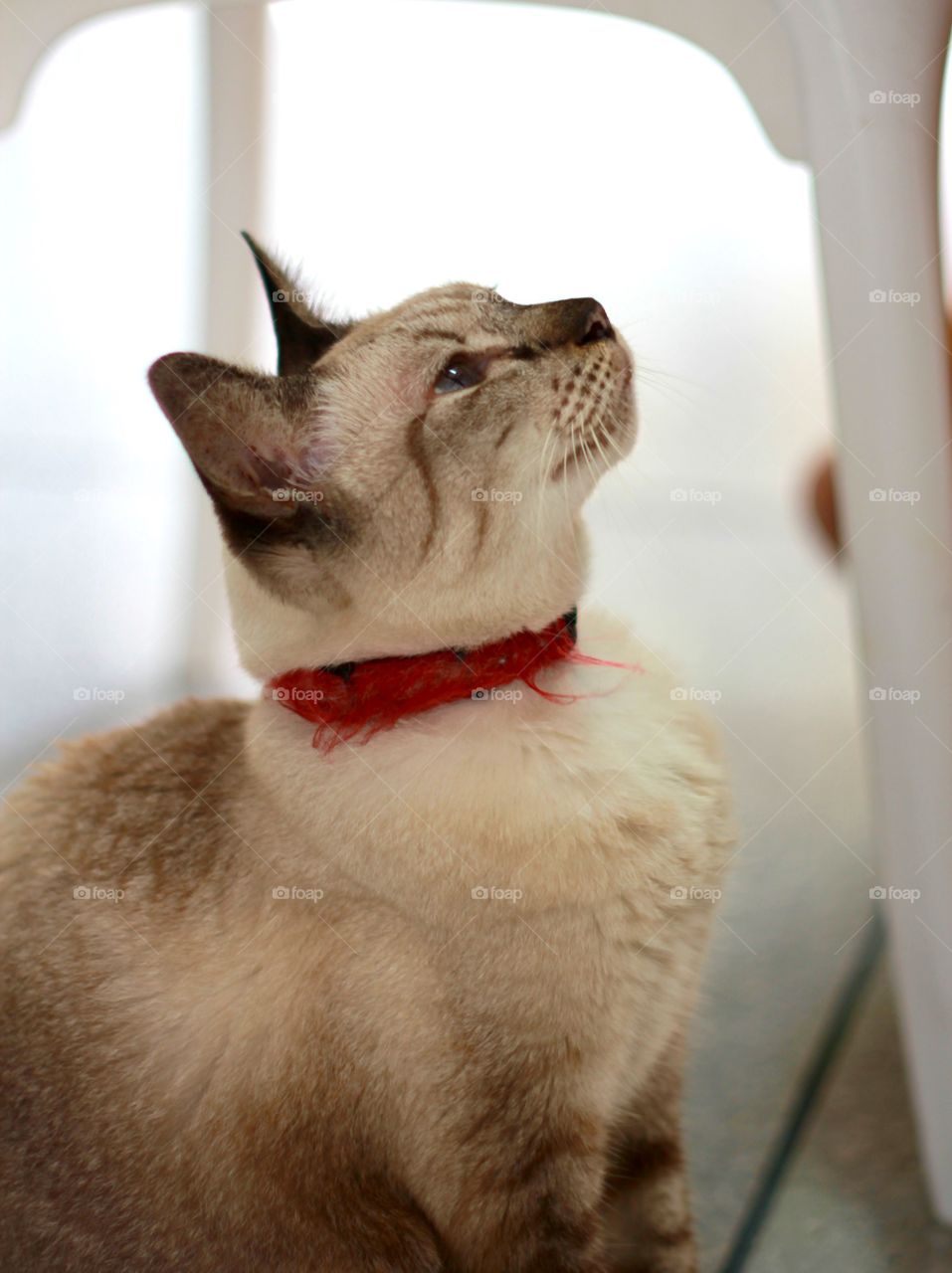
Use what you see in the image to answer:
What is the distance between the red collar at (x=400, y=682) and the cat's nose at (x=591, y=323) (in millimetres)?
226

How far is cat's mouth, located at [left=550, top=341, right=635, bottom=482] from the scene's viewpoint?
88cm

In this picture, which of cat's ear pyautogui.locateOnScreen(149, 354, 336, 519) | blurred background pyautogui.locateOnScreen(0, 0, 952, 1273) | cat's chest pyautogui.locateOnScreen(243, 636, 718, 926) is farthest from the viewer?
blurred background pyautogui.locateOnScreen(0, 0, 952, 1273)

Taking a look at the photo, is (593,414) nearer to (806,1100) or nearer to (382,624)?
(382,624)

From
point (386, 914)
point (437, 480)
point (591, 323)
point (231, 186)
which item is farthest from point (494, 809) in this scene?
point (231, 186)

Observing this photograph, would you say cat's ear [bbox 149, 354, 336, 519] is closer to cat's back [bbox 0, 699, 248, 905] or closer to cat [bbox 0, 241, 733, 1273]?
cat [bbox 0, 241, 733, 1273]

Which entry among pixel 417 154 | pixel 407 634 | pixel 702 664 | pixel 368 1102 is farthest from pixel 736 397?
pixel 368 1102

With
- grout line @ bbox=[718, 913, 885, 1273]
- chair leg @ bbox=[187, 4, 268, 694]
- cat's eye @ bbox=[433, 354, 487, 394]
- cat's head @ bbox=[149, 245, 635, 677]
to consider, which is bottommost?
grout line @ bbox=[718, 913, 885, 1273]

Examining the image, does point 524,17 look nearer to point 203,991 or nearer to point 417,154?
point 417,154

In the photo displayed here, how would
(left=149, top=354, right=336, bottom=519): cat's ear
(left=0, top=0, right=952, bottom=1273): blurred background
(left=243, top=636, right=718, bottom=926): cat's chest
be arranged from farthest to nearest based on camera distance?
(left=0, top=0, right=952, bottom=1273): blurred background → (left=243, top=636, right=718, bottom=926): cat's chest → (left=149, top=354, right=336, bottom=519): cat's ear

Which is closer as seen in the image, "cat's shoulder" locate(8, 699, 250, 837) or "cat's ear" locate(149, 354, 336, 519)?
"cat's ear" locate(149, 354, 336, 519)

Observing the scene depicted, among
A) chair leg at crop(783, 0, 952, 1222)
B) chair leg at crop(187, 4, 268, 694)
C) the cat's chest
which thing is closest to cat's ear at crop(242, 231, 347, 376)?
chair leg at crop(187, 4, 268, 694)

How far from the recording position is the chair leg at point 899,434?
95 centimetres

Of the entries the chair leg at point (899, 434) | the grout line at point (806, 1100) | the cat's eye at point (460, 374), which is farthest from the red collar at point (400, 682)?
the grout line at point (806, 1100)

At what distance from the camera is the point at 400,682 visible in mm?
885
